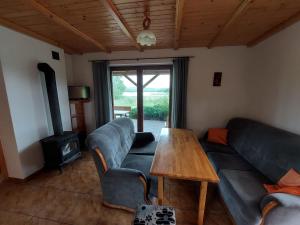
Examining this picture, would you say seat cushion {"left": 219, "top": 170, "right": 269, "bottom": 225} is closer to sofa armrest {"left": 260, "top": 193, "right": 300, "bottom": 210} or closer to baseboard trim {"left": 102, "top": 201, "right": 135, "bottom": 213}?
sofa armrest {"left": 260, "top": 193, "right": 300, "bottom": 210}

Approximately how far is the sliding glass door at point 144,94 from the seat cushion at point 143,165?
5.17 feet

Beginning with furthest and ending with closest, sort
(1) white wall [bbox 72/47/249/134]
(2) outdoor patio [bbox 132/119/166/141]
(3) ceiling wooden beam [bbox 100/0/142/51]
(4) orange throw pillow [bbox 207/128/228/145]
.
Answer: (2) outdoor patio [bbox 132/119/166/141] → (1) white wall [bbox 72/47/249/134] → (4) orange throw pillow [bbox 207/128/228/145] → (3) ceiling wooden beam [bbox 100/0/142/51]

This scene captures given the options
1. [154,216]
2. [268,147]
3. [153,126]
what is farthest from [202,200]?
[153,126]

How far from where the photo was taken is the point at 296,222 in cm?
116

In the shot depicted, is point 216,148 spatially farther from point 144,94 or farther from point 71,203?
point 71,203

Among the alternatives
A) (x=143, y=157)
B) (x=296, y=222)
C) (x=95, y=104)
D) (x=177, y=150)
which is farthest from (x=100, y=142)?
(x=95, y=104)

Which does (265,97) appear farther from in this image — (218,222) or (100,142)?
(100,142)

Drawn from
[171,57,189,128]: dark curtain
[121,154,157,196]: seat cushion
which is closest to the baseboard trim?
[121,154,157,196]: seat cushion

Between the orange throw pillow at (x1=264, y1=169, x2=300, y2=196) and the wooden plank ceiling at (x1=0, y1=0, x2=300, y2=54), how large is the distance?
187 centimetres

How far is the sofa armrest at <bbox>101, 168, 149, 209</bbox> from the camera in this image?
159cm

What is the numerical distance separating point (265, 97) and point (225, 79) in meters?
0.83

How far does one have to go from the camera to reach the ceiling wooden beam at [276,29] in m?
1.90

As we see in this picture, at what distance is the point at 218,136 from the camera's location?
2879 mm

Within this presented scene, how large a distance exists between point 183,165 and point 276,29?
8.41 feet
